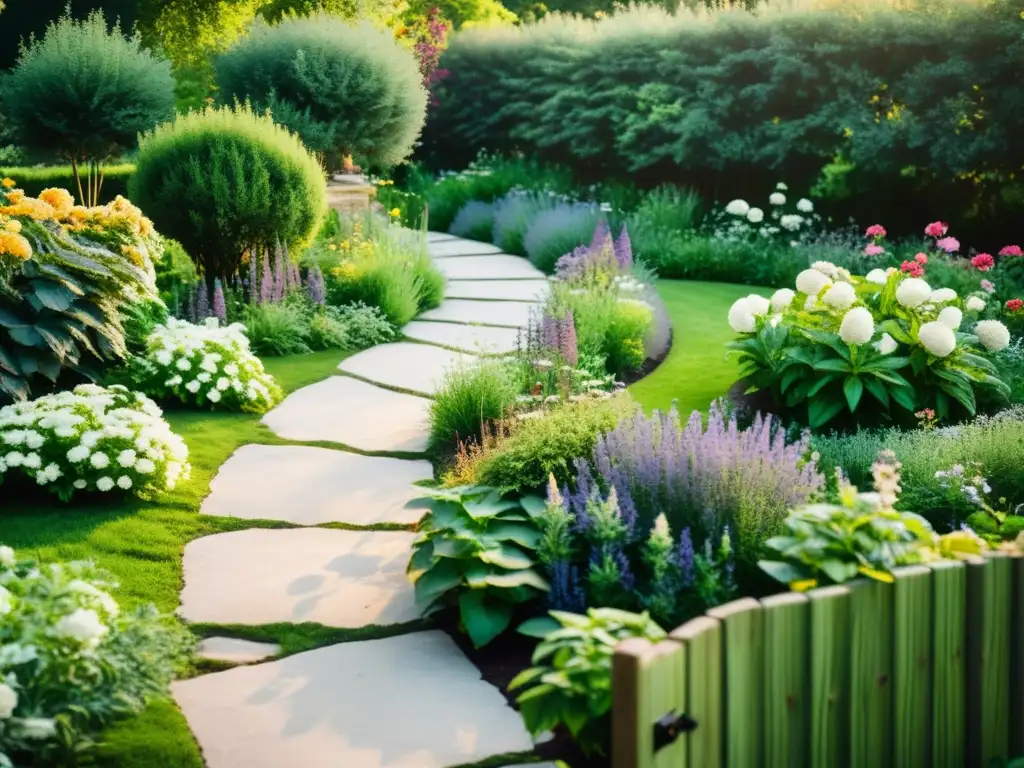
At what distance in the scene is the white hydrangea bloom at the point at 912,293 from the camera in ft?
16.0

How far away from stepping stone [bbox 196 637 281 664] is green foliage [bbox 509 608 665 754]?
99cm

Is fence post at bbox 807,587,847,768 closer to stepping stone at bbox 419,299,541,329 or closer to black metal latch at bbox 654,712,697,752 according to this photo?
black metal latch at bbox 654,712,697,752

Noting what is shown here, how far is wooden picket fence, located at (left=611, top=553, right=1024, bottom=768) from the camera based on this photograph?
194 centimetres

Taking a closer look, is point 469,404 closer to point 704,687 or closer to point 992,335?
point 992,335

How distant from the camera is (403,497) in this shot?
4375mm

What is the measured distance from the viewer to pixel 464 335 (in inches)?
280

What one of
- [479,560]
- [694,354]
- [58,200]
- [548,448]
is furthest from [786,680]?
[694,354]

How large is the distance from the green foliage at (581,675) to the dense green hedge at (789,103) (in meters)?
7.65

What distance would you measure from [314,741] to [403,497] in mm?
1722

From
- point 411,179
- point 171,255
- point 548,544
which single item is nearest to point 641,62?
point 411,179

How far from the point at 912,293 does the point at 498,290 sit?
406cm

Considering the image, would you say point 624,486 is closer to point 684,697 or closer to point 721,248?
point 684,697

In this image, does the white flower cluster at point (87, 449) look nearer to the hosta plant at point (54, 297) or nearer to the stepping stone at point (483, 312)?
the hosta plant at point (54, 297)

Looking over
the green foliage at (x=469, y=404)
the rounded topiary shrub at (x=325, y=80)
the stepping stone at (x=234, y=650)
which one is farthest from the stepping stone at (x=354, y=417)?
the rounded topiary shrub at (x=325, y=80)
